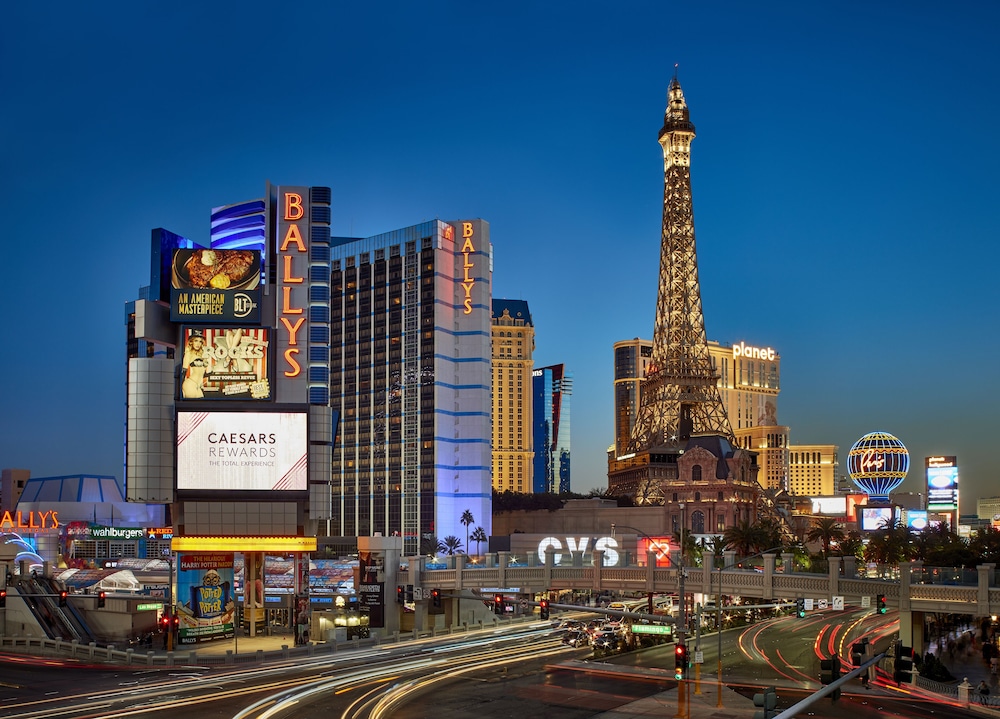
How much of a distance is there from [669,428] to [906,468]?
1541 inches

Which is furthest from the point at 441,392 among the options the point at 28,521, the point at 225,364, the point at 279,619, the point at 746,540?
the point at 225,364

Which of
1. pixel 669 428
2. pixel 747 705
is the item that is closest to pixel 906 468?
pixel 669 428

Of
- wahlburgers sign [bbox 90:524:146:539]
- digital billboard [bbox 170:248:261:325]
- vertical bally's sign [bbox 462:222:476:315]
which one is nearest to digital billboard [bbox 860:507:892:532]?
vertical bally's sign [bbox 462:222:476:315]

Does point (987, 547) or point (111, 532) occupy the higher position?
point (987, 547)

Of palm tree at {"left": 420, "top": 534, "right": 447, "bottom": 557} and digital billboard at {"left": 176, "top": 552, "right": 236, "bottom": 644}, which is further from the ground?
digital billboard at {"left": 176, "top": 552, "right": 236, "bottom": 644}

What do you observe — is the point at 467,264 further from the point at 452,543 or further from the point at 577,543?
the point at 577,543

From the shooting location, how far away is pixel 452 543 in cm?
17550

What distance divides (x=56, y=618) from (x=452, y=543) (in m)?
98.0

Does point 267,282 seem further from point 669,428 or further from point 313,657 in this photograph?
point 669,428

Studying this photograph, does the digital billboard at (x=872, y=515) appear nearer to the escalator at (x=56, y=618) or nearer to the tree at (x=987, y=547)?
the tree at (x=987, y=547)

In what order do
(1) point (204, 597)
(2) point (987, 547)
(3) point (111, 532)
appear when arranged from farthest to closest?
(3) point (111, 532)
(2) point (987, 547)
(1) point (204, 597)

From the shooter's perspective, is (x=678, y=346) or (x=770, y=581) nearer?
(x=770, y=581)

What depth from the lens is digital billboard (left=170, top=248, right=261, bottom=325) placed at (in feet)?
285

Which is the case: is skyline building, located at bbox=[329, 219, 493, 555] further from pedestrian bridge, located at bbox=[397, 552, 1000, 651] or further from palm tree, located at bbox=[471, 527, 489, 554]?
pedestrian bridge, located at bbox=[397, 552, 1000, 651]
